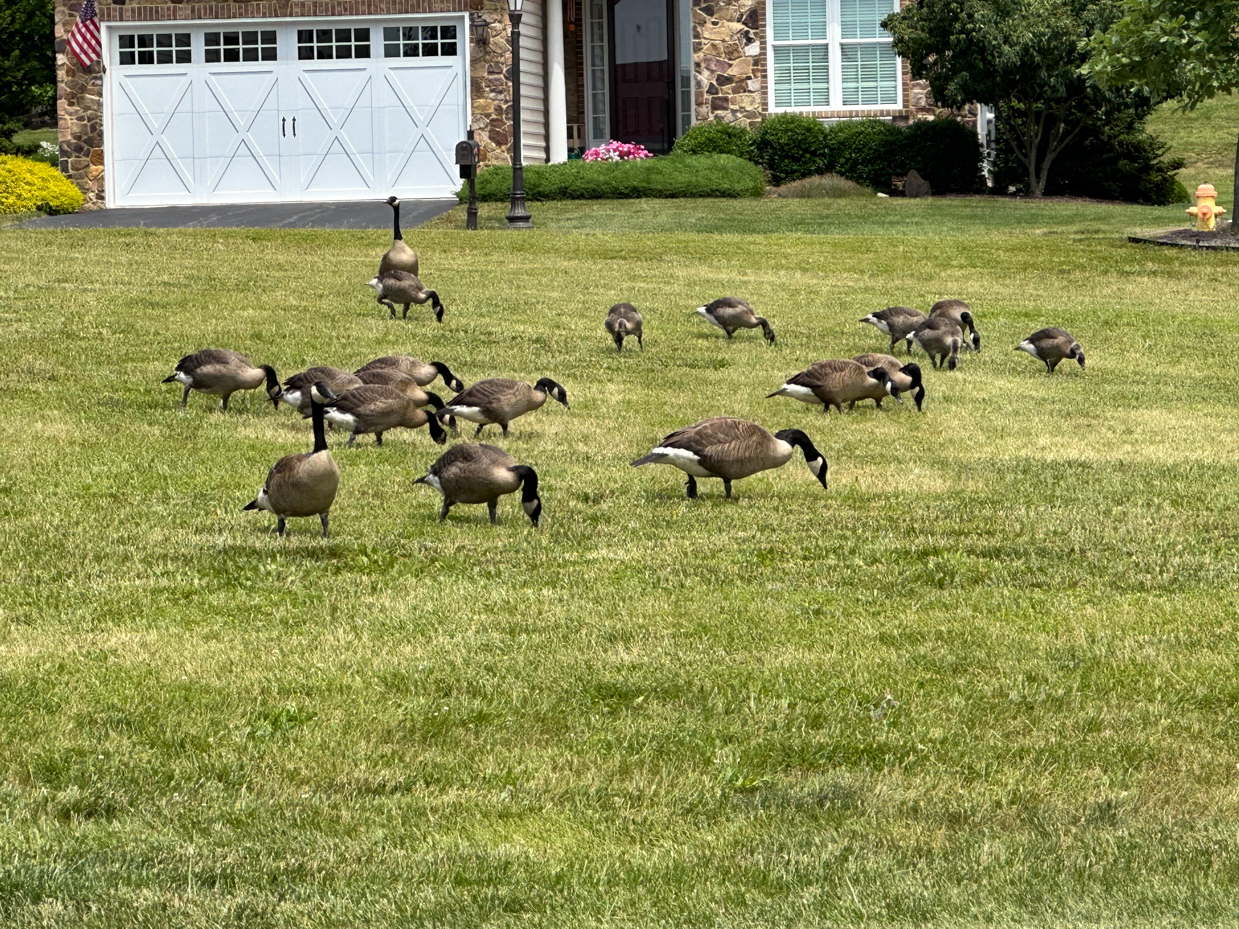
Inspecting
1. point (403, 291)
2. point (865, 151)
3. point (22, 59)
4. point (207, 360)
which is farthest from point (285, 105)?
point (207, 360)

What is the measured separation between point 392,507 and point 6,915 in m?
6.04

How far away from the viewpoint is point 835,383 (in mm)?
14562

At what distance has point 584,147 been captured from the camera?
136 feet

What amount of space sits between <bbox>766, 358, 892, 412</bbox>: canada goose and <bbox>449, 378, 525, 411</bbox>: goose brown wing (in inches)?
102

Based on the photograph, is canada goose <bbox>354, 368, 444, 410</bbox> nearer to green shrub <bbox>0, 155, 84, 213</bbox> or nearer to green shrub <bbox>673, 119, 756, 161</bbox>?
green shrub <bbox>0, 155, 84, 213</bbox>

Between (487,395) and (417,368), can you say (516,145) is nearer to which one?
(417,368)

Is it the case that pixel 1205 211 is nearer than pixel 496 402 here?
No

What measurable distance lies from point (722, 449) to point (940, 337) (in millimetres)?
7228

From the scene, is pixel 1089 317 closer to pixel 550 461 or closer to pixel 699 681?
pixel 550 461

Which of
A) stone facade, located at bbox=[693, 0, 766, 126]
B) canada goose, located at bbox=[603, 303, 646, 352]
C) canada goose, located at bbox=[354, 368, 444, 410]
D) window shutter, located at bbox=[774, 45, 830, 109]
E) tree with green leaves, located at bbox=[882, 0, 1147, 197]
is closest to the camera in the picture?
canada goose, located at bbox=[354, 368, 444, 410]

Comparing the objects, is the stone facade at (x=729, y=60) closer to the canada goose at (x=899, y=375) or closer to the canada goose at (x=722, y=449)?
the canada goose at (x=899, y=375)

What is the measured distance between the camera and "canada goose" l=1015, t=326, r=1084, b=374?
58.0ft

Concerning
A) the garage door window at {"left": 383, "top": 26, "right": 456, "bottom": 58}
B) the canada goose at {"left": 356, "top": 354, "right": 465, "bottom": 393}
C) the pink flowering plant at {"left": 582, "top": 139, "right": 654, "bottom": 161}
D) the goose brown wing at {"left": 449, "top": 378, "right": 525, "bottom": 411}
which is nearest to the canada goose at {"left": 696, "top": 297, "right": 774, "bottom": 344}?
the canada goose at {"left": 356, "top": 354, "right": 465, "bottom": 393}

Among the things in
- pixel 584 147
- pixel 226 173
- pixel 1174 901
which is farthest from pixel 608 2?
pixel 1174 901
